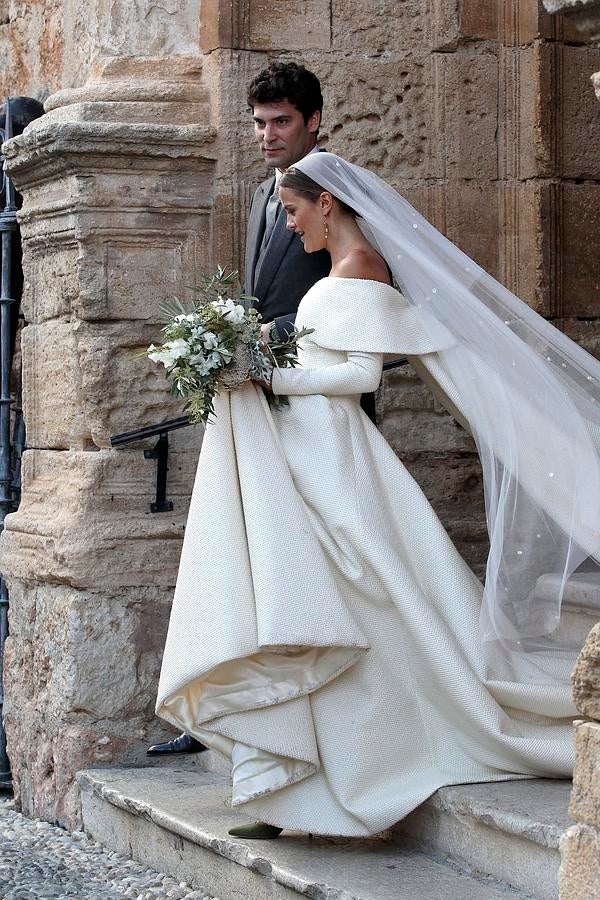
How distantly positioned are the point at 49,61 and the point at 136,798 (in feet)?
9.47

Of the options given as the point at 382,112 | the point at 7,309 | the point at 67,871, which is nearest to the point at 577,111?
the point at 382,112

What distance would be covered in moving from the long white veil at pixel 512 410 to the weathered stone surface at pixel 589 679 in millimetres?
990

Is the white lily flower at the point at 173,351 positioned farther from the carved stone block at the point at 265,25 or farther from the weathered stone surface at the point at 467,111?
the weathered stone surface at the point at 467,111

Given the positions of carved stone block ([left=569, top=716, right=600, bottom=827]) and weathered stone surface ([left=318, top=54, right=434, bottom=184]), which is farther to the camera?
weathered stone surface ([left=318, top=54, right=434, bottom=184])

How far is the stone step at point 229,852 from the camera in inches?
153

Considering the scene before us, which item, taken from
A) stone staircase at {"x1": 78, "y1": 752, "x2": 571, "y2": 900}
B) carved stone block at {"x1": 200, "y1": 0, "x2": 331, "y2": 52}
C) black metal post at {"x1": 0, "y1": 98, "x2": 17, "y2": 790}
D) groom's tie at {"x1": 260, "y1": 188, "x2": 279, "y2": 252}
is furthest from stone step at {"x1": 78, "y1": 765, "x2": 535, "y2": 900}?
carved stone block at {"x1": 200, "y1": 0, "x2": 331, "y2": 52}

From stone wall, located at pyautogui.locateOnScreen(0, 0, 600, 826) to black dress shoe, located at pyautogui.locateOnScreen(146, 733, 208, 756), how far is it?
0.22 feet

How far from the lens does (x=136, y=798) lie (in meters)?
4.98

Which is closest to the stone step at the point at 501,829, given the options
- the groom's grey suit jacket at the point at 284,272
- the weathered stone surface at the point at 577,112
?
the groom's grey suit jacket at the point at 284,272

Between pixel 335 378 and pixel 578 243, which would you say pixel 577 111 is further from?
pixel 335 378

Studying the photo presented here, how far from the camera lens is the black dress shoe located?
213 inches

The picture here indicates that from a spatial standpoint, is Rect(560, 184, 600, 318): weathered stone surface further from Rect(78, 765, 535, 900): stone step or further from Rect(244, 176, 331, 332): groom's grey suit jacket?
Rect(78, 765, 535, 900): stone step

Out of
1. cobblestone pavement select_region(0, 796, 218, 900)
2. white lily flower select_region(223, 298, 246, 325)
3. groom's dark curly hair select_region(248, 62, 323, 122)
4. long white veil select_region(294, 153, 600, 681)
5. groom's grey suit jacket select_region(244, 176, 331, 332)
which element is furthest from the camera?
groom's grey suit jacket select_region(244, 176, 331, 332)

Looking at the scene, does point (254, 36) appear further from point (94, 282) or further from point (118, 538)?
point (118, 538)
